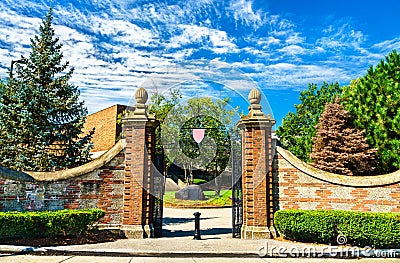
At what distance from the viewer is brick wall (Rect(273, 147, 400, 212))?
27.5 ft

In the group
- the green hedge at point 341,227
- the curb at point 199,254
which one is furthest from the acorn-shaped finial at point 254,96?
the curb at point 199,254

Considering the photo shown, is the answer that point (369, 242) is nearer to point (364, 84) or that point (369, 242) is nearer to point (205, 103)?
point (364, 84)

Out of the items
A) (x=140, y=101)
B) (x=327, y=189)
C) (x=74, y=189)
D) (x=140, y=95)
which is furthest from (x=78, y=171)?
(x=327, y=189)

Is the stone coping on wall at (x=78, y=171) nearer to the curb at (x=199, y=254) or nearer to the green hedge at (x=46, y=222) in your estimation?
the green hedge at (x=46, y=222)

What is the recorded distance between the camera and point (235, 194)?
9914 millimetres

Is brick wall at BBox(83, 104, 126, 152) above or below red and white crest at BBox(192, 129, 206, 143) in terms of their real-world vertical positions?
above

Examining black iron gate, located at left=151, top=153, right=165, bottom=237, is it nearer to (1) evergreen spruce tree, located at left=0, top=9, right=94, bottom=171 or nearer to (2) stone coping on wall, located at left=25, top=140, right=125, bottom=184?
(2) stone coping on wall, located at left=25, top=140, right=125, bottom=184

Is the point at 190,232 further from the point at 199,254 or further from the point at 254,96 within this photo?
the point at 254,96

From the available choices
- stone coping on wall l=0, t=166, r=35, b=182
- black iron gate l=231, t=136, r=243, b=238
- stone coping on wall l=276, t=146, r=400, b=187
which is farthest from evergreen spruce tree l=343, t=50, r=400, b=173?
stone coping on wall l=0, t=166, r=35, b=182

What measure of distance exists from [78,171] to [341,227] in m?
6.69

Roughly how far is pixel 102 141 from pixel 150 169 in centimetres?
1798

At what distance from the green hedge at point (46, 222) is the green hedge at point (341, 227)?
4895 mm

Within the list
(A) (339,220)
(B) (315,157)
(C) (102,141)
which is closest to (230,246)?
(A) (339,220)

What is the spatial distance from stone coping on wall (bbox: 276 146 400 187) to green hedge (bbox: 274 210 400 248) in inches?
37.8
